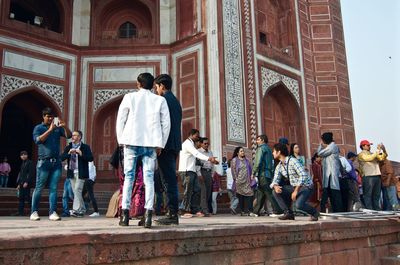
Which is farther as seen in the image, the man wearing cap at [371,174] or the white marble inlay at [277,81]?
the white marble inlay at [277,81]

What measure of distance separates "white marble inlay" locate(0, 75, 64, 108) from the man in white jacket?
30.0 feet

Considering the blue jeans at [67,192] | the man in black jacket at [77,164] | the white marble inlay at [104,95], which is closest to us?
the man in black jacket at [77,164]

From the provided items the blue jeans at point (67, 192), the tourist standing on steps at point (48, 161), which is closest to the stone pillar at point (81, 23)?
the blue jeans at point (67, 192)

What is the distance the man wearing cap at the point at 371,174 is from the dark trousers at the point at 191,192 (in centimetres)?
298

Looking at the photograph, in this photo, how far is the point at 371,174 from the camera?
22.6ft

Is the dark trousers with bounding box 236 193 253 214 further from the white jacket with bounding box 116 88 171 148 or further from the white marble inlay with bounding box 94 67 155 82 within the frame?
the white marble inlay with bounding box 94 67 155 82

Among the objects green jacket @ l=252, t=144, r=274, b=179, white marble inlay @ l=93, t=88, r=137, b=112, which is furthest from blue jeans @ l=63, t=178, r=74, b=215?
white marble inlay @ l=93, t=88, r=137, b=112

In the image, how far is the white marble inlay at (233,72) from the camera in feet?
37.1

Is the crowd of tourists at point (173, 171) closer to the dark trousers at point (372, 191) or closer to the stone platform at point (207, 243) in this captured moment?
the dark trousers at point (372, 191)

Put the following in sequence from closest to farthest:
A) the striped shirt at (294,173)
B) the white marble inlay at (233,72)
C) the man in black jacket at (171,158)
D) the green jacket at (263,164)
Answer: the man in black jacket at (171,158), the striped shirt at (294,173), the green jacket at (263,164), the white marble inlay at (233,72)

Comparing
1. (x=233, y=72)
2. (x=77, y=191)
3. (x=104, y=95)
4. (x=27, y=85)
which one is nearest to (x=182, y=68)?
(x=233, y=72)

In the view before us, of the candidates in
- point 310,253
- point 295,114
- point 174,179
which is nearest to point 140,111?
point 174,179

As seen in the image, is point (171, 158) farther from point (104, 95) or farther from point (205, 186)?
point (104, 95)

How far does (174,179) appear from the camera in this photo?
348 centimetres
